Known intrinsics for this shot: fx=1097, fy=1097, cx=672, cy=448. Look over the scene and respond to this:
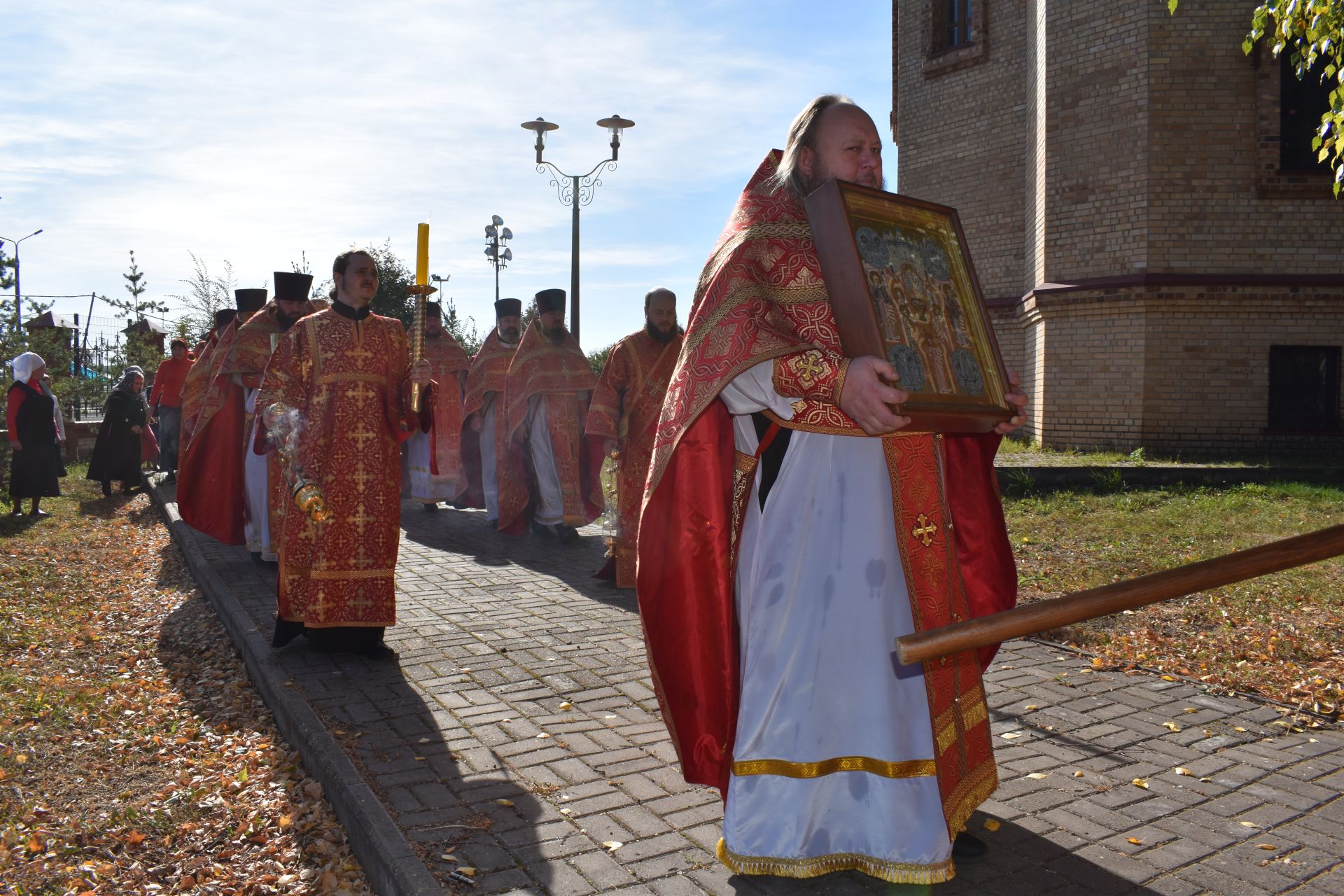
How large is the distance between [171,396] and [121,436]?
119cm

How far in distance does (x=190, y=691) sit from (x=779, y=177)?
4.63m

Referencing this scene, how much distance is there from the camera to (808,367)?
3.22 metres

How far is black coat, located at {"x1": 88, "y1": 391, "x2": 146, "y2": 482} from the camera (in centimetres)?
1642

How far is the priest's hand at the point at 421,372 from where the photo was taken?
6.24 metres

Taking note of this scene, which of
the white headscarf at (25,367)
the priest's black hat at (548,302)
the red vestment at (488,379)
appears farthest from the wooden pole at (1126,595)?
the white headscarf at (25,367)

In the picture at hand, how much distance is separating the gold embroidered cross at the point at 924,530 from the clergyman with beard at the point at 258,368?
6577 millimetres

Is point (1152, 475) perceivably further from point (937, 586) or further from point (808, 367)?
point (808, 367)

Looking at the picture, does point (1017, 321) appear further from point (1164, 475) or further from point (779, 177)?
point (779, 177)

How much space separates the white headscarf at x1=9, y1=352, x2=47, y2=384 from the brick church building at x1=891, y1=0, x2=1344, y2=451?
13427 millimetres

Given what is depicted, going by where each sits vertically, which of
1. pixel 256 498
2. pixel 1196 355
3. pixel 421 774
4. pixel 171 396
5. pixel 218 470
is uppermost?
pixel 1196 355

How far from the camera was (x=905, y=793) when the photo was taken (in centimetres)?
332

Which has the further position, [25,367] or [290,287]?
[25,367]

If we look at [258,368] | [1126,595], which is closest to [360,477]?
[258,368]

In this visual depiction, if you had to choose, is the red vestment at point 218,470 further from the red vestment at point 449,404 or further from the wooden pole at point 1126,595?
the wooden pole at point 1126,595
